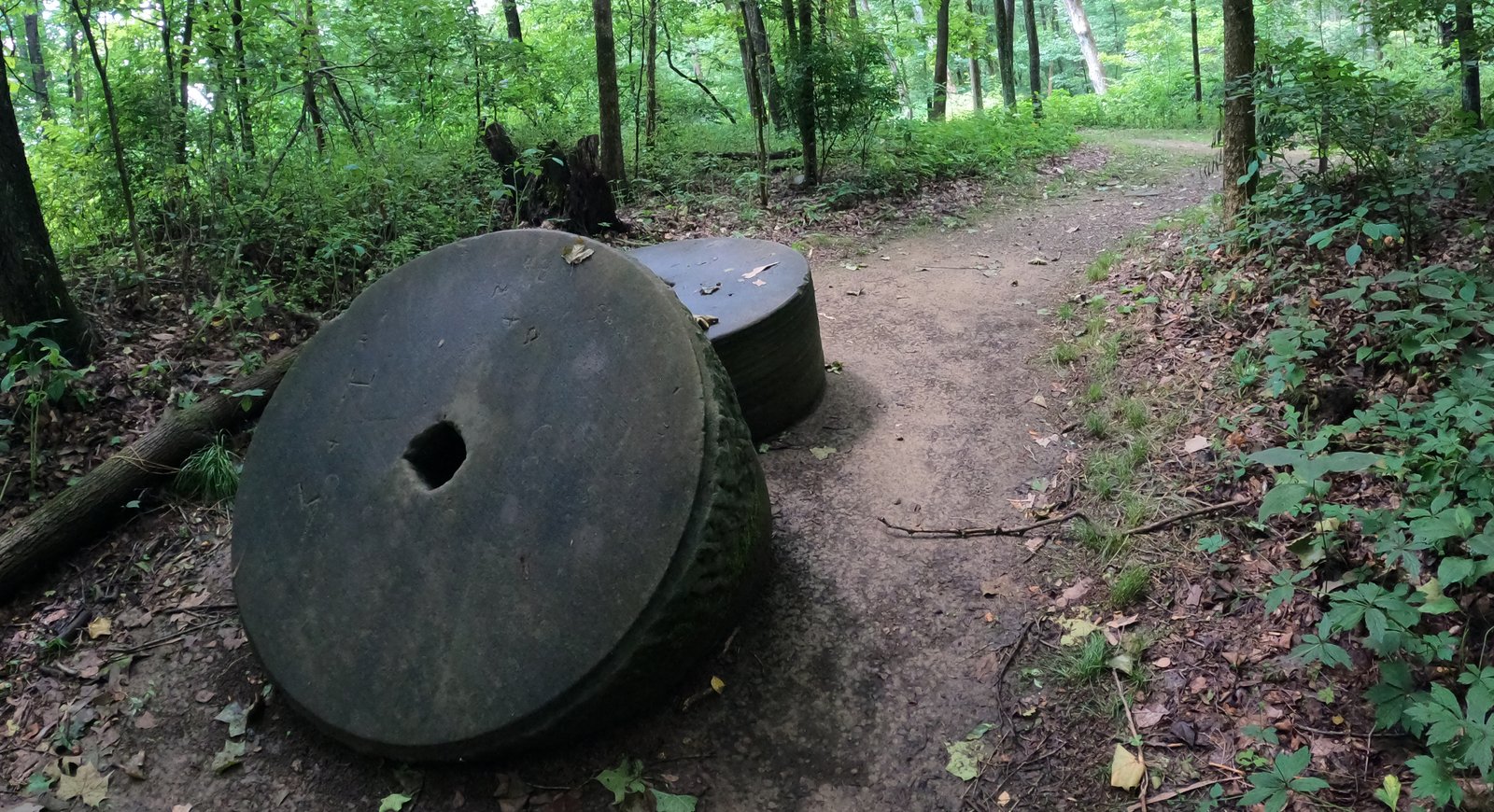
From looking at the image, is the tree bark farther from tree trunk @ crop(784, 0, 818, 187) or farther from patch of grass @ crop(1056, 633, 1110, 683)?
patch of grass @ crop(1056, 633, 1110, 683)

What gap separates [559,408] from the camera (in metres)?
2.96

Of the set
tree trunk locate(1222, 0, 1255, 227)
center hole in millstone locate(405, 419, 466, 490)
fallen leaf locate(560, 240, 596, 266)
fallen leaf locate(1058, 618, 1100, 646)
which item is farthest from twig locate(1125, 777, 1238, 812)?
tree trunk locate(1222, 0, 1255, 227)

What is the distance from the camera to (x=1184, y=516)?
324 centimetres

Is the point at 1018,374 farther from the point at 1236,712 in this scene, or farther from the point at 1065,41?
the point at 1065,41

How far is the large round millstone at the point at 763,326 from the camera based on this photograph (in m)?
4.22

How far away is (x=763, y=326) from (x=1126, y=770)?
2.57 metres

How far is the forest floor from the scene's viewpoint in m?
2.63

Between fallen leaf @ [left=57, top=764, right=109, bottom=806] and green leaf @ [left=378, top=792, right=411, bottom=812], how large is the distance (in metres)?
1.01

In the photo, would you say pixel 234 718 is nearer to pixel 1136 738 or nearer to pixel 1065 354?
pixel 1136 738

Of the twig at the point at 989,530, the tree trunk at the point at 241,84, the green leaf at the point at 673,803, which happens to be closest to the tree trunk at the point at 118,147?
the tree trunk at the point at 241,84

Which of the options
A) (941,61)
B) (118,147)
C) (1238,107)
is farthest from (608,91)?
(941,61)

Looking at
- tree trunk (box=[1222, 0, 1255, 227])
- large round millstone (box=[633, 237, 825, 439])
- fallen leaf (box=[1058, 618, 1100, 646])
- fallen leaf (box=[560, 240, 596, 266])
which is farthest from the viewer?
tree trunk (box=[1222, 0, 1255, 227])

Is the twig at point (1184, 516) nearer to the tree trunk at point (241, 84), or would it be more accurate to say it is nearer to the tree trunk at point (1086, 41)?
the tree trunk at point (241, 84)

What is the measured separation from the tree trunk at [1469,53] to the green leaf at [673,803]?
18.2 ft
